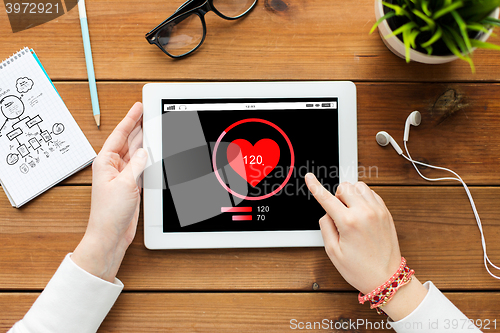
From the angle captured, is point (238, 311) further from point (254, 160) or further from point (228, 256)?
point (254, 160)

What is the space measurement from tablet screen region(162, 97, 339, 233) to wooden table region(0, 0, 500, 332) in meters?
0.08

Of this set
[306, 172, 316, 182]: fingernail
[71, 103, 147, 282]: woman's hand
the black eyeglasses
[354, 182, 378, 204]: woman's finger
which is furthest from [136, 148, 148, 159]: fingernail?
[354, 182, 378, 204]: woman's finger

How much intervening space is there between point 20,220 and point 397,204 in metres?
0.90

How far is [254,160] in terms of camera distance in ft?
2.32

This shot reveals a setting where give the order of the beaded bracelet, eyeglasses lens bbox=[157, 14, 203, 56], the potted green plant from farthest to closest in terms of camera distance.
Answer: eyeglasses lens bbox=[157, 14, 203, 56] → the beaded bracelet → the potted green plant

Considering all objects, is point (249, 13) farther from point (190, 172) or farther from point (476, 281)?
point (476, 281)

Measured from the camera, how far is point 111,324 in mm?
706

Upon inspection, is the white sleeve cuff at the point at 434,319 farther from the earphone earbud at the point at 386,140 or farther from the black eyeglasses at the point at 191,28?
the black eyeglasses at the point at 191,28

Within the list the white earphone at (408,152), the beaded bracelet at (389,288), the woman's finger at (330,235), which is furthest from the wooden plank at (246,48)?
the beaded bracelet at (389,288)

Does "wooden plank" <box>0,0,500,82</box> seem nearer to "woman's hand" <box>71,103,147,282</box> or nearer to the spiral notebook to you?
the spiral notebook

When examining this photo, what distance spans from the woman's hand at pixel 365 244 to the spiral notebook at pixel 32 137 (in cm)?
58

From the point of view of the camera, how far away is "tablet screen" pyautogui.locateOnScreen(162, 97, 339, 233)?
70 centimetres

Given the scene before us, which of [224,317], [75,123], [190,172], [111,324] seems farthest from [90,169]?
[224,317]

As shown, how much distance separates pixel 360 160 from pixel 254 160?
0.26m
